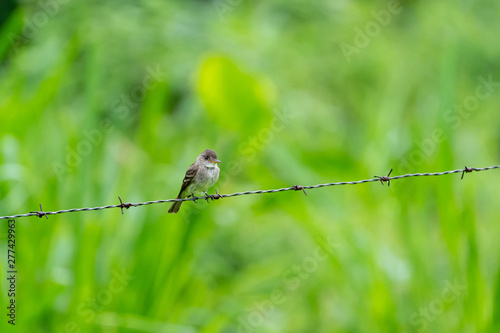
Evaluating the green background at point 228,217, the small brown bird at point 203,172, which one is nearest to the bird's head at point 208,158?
the small brown bird at point 203,172

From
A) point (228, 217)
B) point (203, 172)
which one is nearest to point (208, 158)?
point (203, 172)

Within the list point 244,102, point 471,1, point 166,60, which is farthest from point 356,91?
point 244,102

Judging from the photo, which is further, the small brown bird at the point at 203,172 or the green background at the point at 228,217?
the green background at the point at 228,217

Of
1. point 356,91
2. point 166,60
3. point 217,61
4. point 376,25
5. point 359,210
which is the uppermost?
point 376,25

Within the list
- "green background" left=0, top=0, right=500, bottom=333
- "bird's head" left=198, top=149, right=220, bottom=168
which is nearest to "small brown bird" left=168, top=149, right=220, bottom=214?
"bird's head" left=198, top=149, right=220, bottom=168

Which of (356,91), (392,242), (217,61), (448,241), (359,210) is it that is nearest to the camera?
(448,241)

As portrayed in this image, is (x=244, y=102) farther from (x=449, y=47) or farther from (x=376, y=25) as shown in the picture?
(x=376, y=25)

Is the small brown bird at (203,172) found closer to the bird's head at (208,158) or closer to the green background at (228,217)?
the bird's head at (208,158)

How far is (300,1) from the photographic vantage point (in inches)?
478

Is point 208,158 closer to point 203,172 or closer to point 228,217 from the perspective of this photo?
point 203,172

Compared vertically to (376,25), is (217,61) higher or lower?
lower

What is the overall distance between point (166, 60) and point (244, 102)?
137 inches

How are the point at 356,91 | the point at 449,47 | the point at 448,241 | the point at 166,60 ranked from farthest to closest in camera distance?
the point at 356,91 → the point at 166,60 → the point at 449,47 → the point at 448,241

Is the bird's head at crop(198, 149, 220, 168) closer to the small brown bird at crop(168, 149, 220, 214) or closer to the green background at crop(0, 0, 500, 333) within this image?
the small brown bird at crop(168, 149, 220, 214)
